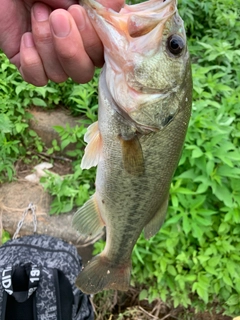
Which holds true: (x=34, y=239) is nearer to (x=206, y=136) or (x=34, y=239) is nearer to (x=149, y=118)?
(x=206, y=136)

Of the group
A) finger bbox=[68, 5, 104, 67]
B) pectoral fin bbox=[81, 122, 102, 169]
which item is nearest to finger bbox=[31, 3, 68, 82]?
finger bbox=[68, 5, 104, 67]

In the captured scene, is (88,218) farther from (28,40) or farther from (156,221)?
(28,40)

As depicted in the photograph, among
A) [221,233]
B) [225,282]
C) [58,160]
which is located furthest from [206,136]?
[58,160]

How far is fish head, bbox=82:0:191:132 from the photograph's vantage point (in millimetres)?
1191

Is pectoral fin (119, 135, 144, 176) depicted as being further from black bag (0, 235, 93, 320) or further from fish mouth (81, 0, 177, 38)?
black bag (0, 235, 93, 320)

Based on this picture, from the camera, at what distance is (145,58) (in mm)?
1300

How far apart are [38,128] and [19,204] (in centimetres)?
74

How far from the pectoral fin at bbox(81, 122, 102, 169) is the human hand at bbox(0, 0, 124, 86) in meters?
0.21

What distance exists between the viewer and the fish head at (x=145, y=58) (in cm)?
119

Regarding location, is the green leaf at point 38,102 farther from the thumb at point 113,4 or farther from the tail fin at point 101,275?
the thumb at point 113,4

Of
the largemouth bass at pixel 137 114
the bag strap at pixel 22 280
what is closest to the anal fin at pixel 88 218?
the largemouth bass at pixel 137 114

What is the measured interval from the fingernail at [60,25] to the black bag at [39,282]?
5.19ft

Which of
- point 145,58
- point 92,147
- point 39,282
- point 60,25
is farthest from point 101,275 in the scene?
point 60,25

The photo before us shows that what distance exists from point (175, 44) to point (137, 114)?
269 mm
